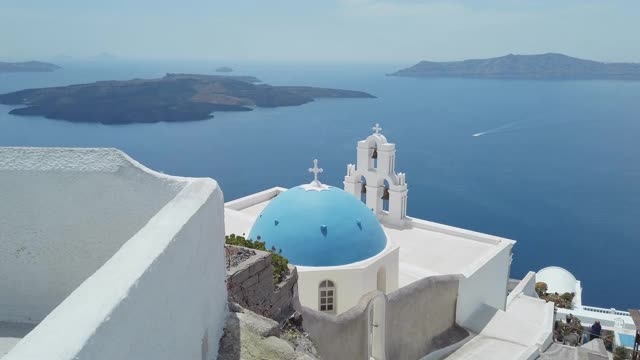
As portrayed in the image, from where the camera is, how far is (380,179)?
16.0 m

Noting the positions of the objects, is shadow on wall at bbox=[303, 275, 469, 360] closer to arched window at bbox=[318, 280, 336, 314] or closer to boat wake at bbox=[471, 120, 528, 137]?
arched window at bbox=[318, 280, 336, 314]

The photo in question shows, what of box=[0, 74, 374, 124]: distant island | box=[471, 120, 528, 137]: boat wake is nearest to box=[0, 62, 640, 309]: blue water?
box=[471, 120, 528, 137]: boat wake

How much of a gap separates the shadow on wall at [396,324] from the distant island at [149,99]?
82036mm

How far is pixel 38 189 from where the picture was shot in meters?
4.84

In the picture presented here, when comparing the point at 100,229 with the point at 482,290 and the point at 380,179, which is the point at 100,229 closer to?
the point at 482,290

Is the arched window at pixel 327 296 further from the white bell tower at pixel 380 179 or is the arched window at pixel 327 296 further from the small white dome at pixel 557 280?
the small white dome at pixel 557 280

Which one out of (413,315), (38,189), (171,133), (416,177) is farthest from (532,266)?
(171,133)

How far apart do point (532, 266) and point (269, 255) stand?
3399 cm

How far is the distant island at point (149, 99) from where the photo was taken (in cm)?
8694

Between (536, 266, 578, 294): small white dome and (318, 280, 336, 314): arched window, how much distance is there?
20.2 meters

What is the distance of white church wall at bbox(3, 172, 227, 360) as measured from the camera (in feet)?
7.32

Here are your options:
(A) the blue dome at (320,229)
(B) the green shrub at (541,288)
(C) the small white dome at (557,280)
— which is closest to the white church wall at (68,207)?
(A) the blue dome at (320,229)

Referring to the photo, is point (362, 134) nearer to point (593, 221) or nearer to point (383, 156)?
point (593, 221)

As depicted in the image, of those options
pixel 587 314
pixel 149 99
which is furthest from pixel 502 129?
pixel 587 314
